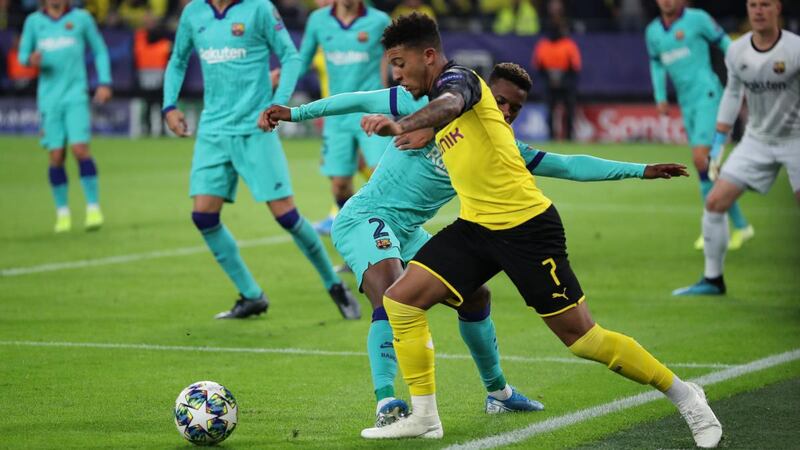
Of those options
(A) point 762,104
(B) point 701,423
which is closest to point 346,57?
(A) point 762,104

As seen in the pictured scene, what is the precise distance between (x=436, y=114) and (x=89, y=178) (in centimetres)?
1076

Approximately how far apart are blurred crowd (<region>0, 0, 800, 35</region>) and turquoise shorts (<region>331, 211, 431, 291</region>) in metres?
19.8

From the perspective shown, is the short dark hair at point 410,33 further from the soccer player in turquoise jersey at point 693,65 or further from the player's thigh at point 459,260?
the soccer player in turquoise jersey at point 693,65

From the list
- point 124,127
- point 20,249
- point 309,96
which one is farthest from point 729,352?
point 124,127

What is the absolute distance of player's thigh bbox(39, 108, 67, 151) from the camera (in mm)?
15945

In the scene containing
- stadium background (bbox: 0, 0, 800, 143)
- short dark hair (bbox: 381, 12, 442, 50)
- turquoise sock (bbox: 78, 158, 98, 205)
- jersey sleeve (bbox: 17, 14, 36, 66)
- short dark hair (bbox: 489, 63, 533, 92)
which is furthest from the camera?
stadium background (bbox: 0, 0, 800, 143)

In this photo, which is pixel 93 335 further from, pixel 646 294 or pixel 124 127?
pixel 124 127

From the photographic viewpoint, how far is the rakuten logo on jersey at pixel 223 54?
1034cm

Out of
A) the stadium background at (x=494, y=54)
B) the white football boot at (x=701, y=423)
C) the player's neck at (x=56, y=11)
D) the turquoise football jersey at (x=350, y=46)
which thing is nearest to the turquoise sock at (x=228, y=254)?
the turquoise football jersey at (x=350, y=46)

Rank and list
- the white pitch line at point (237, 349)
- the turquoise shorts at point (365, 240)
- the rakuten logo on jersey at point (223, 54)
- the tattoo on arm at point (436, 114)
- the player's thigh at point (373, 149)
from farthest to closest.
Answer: the player's thigh at point (373, 149) < the rakuten logo on jersey at point (223, 54) < the white pitch line at point (237, 349) < the turquoise shorts at point (365, 240) < the tattoo on arm at point (436, 114)

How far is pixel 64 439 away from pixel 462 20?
24.8 m

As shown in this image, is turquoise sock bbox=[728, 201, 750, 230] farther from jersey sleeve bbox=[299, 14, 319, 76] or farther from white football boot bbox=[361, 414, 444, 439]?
white football boot bbox=[361, 414, 444, 439]

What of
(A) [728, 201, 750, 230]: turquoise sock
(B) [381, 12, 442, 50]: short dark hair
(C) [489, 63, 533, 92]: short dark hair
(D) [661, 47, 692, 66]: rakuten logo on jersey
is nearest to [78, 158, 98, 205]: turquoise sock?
(D) [661, 47, 692, 66]: rakuten logo on jersey

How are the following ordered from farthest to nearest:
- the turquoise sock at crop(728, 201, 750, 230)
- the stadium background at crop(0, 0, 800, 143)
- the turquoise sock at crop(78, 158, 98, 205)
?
the stadium background at crop(0, 0, 800, 143), the turquoise sock at crop(78, 158, 98, 205), the turquoise sock at crop(728, 201, 750, 230)
